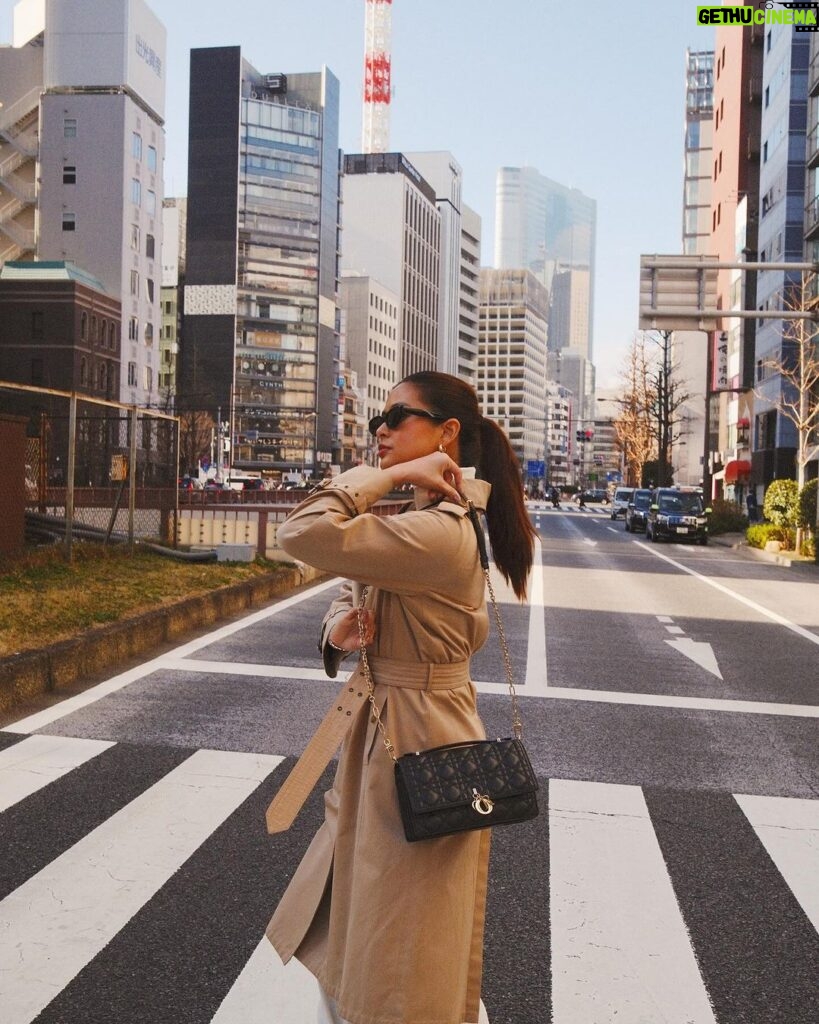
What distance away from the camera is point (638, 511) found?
42.8 m

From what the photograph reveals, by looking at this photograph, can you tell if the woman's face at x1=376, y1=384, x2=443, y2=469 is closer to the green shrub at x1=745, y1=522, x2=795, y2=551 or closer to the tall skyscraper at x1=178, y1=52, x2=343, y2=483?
the green shrub at x1=745, y1=522, x2=795, y2=551

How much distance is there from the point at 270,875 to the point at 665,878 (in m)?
1.65

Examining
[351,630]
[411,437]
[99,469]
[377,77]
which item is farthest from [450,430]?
[377,77]

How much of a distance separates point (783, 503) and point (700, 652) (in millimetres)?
20809

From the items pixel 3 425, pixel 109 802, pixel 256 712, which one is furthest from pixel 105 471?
pixel 109 802

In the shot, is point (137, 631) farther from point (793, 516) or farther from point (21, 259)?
point (21, 259)

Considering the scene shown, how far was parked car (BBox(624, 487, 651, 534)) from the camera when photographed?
42244mm

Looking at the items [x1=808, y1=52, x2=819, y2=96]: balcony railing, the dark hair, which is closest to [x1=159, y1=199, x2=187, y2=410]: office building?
[x1=808, y1=52, x2=819, y2=96]: balcony railing

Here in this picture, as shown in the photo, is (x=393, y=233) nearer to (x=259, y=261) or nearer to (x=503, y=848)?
(x=259, y=261)

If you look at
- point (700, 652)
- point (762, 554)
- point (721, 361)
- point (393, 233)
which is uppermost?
point (393, 233)

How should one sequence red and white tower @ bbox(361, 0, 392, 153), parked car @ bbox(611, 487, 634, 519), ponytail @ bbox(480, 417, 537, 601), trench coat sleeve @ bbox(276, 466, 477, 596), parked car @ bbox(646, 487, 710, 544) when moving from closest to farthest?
1. trench coat sleeve @ bbox(276, 466, 477, 596)
2. ponytail @ bbox(480, 417, 537, 601)
3. parked car @ bbox(646, 487, 710, 544)
4. parked car @ bbox(611, 487, 634, 519)
5. red and white tower @ bbox(361, 0, 392, 153)

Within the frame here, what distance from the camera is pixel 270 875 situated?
4.60 metres

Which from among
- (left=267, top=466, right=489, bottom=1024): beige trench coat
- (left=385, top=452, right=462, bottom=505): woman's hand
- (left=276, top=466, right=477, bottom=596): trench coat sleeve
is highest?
(left=385, top=452, right=462, bottom=505): woman's hand

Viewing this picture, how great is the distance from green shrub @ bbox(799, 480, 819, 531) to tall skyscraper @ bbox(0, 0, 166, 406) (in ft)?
218
